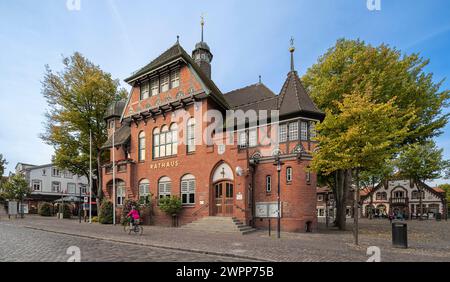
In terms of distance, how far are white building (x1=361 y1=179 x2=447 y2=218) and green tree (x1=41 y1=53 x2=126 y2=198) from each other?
2073 inches

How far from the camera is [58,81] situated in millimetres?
34750

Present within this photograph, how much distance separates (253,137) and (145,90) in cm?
1256

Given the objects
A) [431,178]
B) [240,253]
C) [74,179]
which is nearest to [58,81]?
[240,253]

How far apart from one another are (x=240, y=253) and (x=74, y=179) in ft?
206

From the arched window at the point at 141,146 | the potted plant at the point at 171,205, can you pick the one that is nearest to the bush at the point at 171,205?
the potted plant at the point at 171,205

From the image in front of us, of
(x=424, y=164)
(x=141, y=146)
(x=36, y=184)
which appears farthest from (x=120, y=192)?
(x=424, y=164)

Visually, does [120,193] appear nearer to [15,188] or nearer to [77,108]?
[77,108]

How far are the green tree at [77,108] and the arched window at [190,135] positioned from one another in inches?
577

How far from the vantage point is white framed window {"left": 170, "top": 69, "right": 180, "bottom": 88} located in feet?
90.1

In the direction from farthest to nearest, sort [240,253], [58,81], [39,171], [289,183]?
[39,171], [58,81], [289,183], [240,253]

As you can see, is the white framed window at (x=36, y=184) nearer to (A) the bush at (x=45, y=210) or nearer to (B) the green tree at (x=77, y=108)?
(A) the bush at (x=45, y=210)

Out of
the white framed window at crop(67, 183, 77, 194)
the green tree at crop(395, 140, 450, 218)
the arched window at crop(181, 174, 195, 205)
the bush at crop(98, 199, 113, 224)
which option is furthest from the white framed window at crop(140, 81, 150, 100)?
the white framed window at crop(67, 183, 77, 194)
